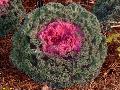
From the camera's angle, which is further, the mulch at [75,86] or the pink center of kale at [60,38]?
the mulch at [75,86]

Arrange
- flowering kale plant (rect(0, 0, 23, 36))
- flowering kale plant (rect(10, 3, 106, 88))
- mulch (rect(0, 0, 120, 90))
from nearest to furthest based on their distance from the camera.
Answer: flowering kale plant (rect(10, 3, 106, 88)) → flowering kale plant (rect(0, 0, 23, 36)) → mulch (rect(0, 0, 120, 90))

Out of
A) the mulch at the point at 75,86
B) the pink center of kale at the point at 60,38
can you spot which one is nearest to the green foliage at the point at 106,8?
the mulch at the point at 75,86

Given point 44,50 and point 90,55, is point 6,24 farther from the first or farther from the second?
point 90,55

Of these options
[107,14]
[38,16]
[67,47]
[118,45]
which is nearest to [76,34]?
[67,47]

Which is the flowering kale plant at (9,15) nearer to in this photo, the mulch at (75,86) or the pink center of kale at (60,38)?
the mulch at (75,86)

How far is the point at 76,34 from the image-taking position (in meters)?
3.65

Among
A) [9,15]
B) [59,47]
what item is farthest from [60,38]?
[9,15]

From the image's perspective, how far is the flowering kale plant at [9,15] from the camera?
4.15m

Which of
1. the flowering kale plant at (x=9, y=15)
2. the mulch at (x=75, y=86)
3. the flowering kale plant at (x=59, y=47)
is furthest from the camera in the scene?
the mulch at (x=75, y=86)

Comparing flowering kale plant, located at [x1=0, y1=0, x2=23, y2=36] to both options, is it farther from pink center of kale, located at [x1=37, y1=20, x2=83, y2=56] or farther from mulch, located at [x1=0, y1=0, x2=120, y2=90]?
pink center of kale, located at [x1=37, y1=20, x2=83, y2=56]

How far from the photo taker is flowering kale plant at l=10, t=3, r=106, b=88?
3545mm

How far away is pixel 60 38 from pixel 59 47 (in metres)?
0.10

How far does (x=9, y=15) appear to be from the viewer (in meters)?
4.16

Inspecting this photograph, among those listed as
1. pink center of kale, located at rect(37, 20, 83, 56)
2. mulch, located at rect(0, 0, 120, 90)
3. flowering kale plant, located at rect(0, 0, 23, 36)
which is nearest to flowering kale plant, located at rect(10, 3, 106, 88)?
pink center of kale, located at rect(37, 20, 83, 56)
